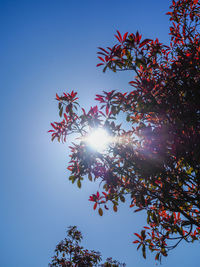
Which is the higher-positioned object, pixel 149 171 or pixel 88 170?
pixel 88 170

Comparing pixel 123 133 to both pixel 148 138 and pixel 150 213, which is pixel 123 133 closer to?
pixel 148 138

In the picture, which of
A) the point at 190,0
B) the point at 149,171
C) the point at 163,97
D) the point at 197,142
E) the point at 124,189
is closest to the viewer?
the point at 197,142

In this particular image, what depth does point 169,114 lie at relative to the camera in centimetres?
312

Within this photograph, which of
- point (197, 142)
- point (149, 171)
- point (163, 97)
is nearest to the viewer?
point (197, 142)

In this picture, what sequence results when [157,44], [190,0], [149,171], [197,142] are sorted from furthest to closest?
[190,0] < [157,44] < [149,171] < [197,142]

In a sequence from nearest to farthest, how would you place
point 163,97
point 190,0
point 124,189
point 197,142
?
point 197,142
point 163,97
point 124,189
point 190,0

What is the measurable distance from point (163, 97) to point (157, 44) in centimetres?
136

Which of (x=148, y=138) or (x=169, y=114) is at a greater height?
(x=169, y=114)

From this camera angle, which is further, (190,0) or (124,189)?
(190,0)

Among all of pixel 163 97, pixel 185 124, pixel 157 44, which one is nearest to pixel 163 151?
pixel 185 124

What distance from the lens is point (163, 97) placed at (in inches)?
120

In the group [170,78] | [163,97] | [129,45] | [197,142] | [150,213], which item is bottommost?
[150,213]

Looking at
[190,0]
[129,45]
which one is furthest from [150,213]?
[190,0]

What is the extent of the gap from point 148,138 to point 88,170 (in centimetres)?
132
